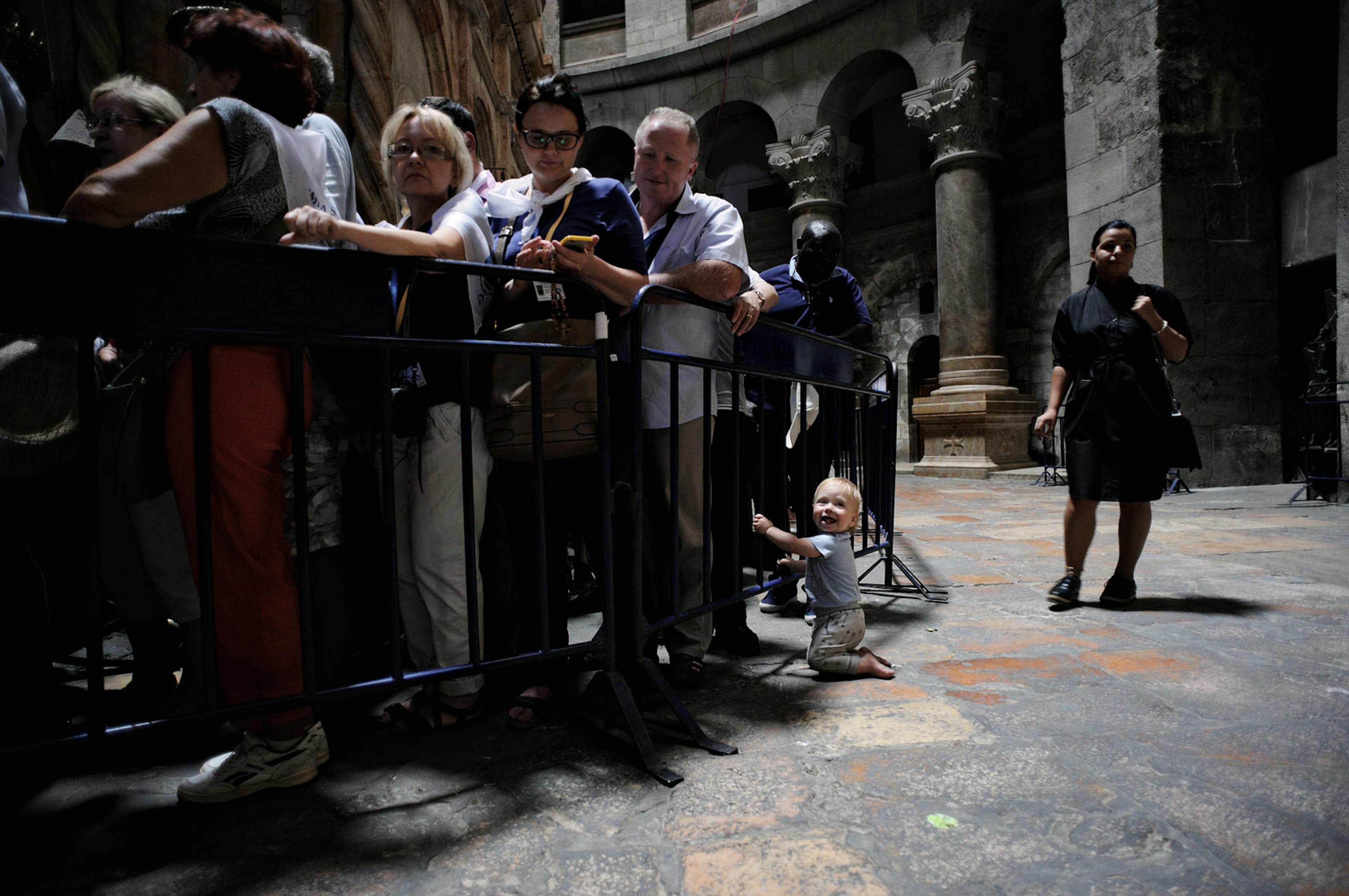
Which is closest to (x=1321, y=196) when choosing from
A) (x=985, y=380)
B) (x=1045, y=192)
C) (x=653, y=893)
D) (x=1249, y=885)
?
(x=985, y=380)

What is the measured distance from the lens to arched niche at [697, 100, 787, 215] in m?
18.1

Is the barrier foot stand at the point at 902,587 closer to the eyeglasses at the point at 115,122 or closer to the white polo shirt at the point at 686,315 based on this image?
the white polo shirt at the point at 686,315

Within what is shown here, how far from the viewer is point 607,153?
20.0 m

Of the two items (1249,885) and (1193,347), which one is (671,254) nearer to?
(1249,885)

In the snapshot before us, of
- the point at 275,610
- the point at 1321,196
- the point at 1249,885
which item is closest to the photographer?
the point at 1249,885

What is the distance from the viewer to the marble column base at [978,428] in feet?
35.9

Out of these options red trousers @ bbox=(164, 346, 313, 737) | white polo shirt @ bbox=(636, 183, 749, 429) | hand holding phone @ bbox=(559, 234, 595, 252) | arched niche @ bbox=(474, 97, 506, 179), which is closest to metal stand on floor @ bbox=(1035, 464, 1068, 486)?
arched niche @ bbox=(474, 97, 506, 179)

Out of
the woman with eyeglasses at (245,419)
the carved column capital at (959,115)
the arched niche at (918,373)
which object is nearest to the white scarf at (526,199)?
the woman with eyeglasses at (245,419)

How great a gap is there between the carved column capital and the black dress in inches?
372

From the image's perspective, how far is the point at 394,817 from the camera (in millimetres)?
1498

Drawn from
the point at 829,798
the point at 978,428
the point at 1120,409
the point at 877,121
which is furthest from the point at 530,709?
the point at 877,121

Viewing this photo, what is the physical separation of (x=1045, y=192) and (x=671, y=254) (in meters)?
13.0

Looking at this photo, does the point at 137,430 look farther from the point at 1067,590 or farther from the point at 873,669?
the point at 1067,590

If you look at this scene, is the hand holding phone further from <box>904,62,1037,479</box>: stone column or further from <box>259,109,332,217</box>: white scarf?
<box>904,62,1037,479</box>: stone column
